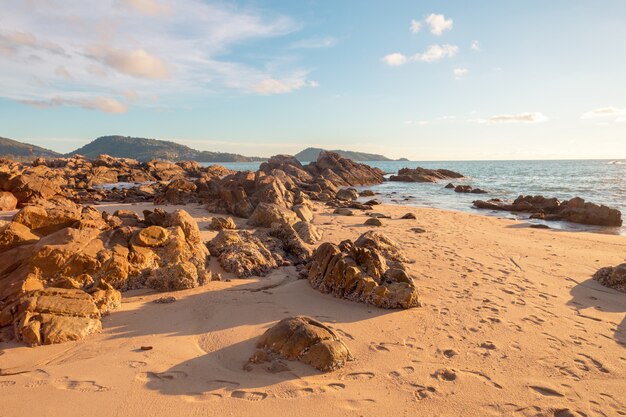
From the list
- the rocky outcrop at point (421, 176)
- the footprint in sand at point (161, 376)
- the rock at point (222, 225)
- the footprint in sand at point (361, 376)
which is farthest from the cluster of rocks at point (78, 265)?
the rocky outcrop at point (421, 176)

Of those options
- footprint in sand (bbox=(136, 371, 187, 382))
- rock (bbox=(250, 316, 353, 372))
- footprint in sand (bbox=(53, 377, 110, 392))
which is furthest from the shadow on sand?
footprint in sand (bbox=(53, 377, 110, 392))

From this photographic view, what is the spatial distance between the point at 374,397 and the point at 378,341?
4.49 ft

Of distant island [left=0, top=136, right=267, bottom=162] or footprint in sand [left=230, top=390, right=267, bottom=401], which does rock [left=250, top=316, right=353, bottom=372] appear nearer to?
footprint in sand [left=230, top=390, right=267, bottom=401]

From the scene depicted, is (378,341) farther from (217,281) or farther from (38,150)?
(38,150)

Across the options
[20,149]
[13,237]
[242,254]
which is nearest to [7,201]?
[13,237]

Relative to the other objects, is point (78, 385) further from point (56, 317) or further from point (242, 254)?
point (242, 254)

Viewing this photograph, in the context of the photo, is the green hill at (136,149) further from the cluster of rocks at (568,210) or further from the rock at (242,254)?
the rock at (242,254)

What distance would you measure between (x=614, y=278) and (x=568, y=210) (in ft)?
50.8

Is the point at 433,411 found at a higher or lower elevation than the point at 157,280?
lower

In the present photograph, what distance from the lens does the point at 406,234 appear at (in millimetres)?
13539

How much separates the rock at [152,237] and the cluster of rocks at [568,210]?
71.4 ft

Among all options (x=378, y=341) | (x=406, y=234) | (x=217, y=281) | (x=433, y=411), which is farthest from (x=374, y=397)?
(x=406, y=234)

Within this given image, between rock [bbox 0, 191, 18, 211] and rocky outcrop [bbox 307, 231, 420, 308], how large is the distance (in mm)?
15826

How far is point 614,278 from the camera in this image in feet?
27.5
